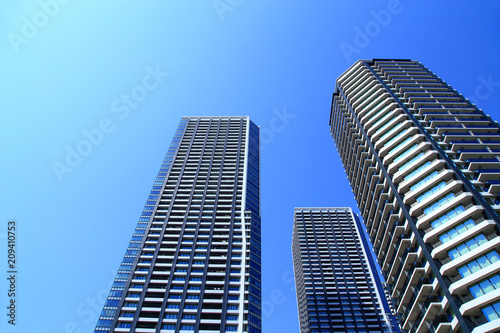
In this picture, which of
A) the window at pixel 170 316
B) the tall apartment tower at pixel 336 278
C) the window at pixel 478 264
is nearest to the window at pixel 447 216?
the window at pixel 478 264

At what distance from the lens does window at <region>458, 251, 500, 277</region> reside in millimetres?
36000

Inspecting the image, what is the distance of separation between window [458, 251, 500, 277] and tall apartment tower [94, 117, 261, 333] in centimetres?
4199

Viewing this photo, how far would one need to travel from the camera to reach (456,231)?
135 ft

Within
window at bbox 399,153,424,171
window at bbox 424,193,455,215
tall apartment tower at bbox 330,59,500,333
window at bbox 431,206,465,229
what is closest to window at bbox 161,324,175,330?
tall apartment tower at bbox 330,59,500,333

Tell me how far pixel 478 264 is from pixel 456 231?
5076 millimetres

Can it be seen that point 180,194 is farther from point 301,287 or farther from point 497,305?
point 497,305

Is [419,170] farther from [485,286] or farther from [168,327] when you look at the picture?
[168,327]

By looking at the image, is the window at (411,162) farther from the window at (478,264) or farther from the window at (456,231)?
the window at (478,264)

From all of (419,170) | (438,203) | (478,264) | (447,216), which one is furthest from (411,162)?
(478,264)

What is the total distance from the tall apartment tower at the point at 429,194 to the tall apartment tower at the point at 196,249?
30.9 meters

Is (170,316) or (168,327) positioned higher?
(170,316)

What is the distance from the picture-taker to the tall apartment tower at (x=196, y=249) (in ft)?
222

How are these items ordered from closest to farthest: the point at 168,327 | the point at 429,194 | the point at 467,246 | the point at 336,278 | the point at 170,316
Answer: the point at 467,246
the point at 429,194
the point at 168,327
the point at 170,316
the point at 336,278

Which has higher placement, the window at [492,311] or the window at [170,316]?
the window at [170,316]
